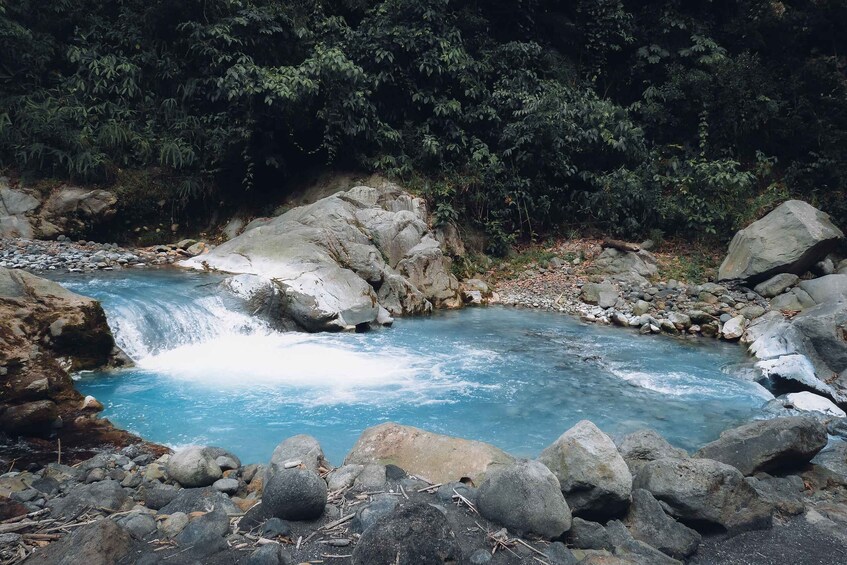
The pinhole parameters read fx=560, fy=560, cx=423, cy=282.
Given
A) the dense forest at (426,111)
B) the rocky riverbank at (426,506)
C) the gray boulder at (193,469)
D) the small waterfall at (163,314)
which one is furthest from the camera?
the dense forest at (426,111)

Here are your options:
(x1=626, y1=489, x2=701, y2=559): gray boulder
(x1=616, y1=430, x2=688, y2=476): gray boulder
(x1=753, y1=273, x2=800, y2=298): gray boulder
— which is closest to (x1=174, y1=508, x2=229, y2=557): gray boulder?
(x1=626, y1=489, x2=701, y2=559): gray boulder

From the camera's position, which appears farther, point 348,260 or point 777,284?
point 777,284

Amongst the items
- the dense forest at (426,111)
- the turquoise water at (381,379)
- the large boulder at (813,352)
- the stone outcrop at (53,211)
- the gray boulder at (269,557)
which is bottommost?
the turquoise water at (381,379)

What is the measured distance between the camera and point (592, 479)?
3.34 meters

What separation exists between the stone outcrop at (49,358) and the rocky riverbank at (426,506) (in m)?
0.80

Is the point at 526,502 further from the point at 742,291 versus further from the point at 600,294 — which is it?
the point at 742,291

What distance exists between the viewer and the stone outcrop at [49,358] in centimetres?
450

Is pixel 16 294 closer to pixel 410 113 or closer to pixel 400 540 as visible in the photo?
pixel 400 540

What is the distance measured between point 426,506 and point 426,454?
118cm

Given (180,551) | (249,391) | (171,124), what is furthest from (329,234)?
(180,551)

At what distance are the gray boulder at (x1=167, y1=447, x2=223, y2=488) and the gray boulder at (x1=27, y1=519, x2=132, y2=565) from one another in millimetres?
838

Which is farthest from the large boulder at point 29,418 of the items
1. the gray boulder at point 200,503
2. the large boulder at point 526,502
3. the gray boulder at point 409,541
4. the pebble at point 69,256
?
the pebble at point 69,256

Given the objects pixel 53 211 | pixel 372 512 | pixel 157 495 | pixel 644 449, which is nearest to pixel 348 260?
pixel 53 211

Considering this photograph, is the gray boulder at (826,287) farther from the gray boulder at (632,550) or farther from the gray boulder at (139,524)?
the gray boulder at (139,524)
